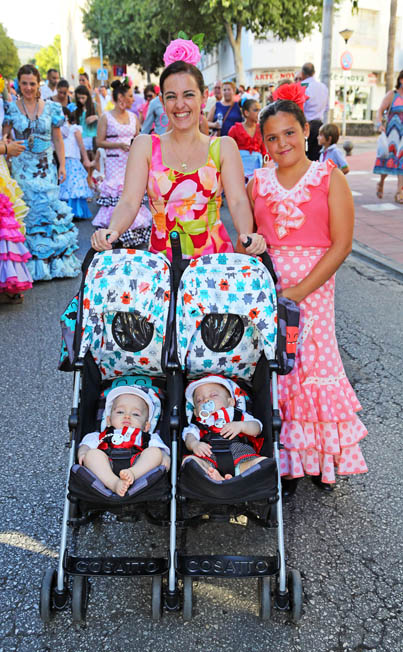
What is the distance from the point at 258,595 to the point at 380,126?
10647 mm

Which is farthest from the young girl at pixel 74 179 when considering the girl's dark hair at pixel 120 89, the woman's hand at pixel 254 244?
the woman's hand at pixel 254 244

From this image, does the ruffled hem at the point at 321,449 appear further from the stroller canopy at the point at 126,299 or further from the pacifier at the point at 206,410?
the stroller canopy at the point at 126,299

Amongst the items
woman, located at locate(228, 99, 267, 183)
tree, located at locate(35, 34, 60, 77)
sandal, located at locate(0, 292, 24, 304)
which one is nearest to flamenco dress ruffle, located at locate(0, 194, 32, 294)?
sandal, located at locate(0, 292, 24, 304)

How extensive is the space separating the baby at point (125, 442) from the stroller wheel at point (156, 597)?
0.40 m

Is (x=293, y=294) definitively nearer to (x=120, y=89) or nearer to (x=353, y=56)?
(x=120, y=89)

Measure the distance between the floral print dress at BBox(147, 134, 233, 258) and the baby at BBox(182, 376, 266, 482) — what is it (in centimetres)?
77

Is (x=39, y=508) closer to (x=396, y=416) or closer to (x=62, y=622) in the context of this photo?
(x=62, y=622)

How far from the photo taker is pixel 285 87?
A: 284 cm

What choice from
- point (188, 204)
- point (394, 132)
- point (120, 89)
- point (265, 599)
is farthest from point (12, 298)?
point (394, 132)

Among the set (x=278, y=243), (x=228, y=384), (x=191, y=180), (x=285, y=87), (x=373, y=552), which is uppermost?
(x=285, y=87)

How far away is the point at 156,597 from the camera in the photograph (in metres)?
2.30

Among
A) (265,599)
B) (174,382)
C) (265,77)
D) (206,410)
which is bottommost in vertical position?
(265,599)

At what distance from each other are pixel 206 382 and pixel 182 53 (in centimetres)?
167

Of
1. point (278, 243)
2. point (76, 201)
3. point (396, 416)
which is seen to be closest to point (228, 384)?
point (278, 243)
